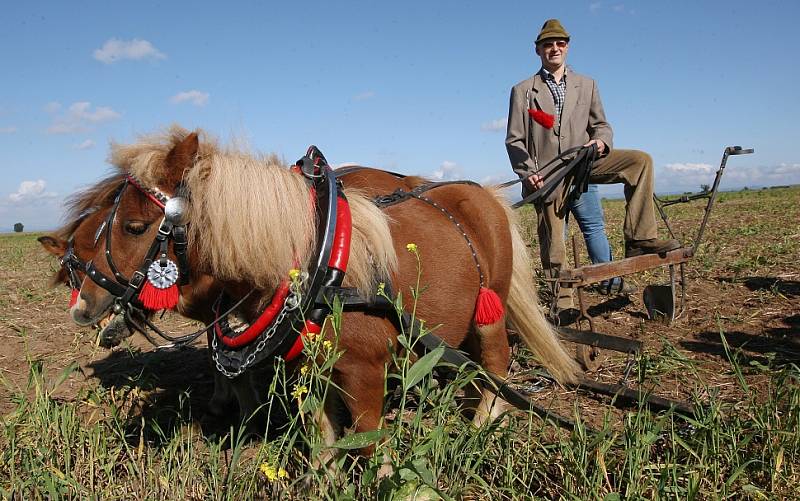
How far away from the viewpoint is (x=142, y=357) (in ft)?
15.7

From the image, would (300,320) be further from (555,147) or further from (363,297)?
(555,147)

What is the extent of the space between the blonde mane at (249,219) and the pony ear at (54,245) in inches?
16.6

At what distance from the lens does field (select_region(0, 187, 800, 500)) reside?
209cm

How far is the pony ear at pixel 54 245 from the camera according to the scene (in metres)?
2.47

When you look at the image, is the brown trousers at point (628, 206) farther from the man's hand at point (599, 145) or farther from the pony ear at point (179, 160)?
the pony ear at point (179, 160)

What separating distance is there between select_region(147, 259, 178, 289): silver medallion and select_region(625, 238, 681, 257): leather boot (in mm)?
3987

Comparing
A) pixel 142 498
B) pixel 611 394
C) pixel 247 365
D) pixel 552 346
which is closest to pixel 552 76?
pixel 552 346

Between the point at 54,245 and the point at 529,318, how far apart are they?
280cm

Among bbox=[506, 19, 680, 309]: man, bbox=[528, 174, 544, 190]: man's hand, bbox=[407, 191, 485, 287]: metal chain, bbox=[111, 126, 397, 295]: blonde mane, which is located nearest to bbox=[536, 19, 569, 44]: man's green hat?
bbox=[506, 19, 680, 309]: man

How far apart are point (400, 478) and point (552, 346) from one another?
2.22 meters

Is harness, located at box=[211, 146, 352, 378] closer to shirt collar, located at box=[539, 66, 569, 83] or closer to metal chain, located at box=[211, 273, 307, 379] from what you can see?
metal chain, located at box=[211, 273, 307, 379]

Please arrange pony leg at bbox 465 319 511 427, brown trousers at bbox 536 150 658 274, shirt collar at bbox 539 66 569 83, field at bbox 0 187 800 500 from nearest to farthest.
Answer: field at bbox 0 187 800 500
pony leg at bbox 465 319 511 427
brown trousers at bbox 536 150 658 274
shirt collar at bbox 539 66 569 83

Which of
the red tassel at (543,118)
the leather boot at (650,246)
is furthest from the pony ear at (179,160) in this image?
the leather boot at (650,246)

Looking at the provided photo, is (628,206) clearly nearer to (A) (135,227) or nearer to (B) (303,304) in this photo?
(B) (303,304)
